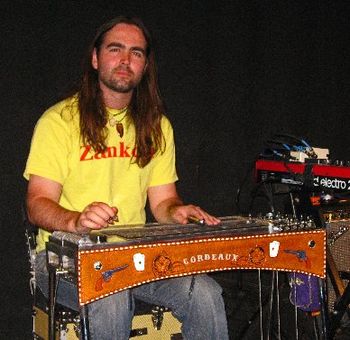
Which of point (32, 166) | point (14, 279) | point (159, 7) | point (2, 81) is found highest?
point (159, 7)

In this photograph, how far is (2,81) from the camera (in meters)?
3.18

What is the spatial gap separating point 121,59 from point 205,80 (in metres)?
1.23

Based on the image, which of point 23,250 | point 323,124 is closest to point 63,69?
point 23,250

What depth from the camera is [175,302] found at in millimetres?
2459

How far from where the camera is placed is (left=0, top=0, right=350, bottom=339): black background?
3.25m

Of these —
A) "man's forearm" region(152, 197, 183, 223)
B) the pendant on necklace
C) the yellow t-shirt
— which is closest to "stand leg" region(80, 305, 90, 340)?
the yellow t-shirt

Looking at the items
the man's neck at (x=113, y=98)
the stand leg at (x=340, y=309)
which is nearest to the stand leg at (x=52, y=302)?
the man's neck at (x=113, y=98)

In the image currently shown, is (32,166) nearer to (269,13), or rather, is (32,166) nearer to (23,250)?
(23,250)

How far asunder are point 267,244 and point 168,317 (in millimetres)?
678

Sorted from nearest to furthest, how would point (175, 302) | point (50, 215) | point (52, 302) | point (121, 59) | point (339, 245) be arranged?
point (52, 302) < point (50, 215) < point (175, 302) < point (121, 59) < point (339, 245)

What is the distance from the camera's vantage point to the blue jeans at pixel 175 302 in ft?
7.24

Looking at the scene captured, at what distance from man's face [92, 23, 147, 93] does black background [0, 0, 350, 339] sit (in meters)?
0.55

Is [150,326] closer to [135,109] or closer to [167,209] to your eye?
[167,209]

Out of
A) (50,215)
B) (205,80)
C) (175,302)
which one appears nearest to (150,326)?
→ (175,302)
